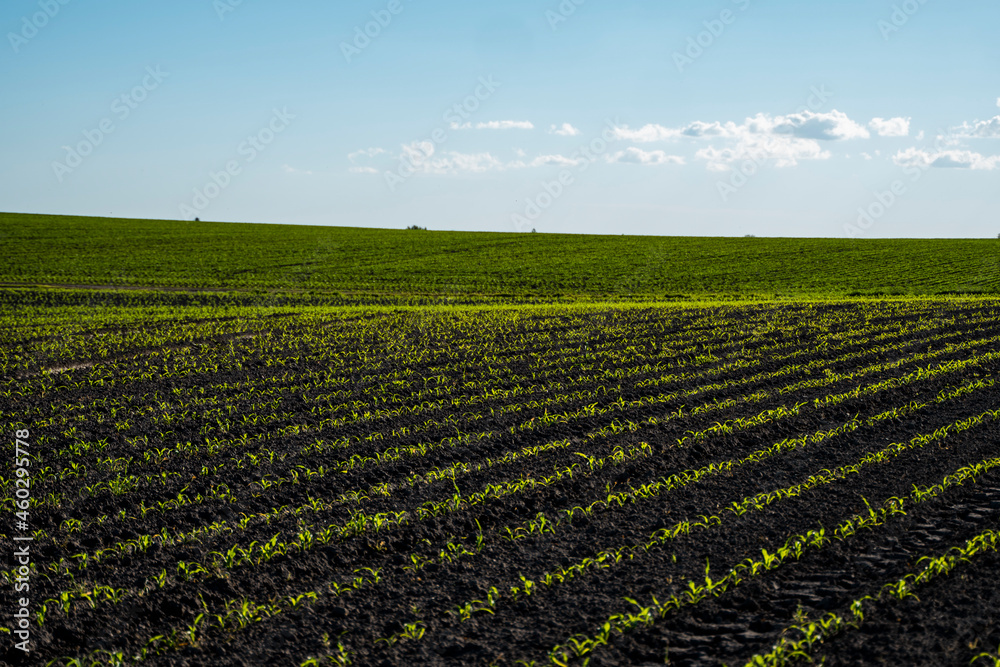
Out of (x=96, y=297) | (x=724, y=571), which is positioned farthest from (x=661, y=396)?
(x=96, y=297)

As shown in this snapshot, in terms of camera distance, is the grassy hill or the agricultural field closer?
the agricultural field

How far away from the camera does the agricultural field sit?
5.27m

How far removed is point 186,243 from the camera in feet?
181

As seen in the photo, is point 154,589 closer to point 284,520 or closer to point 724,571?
point 284,520

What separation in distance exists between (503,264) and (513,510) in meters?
37.6

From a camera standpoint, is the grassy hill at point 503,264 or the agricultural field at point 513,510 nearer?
the agricultural field at point 513,510

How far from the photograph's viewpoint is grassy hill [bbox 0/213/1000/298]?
118 feet

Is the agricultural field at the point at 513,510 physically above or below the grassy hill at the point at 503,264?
below

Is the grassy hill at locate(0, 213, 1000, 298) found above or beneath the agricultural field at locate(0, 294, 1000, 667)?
above

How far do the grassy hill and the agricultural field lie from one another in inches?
840

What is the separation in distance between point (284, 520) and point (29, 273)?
131ft

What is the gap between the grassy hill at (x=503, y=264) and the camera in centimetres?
3584

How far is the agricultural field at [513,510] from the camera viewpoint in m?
5.27

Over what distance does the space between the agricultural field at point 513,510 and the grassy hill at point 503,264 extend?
21.3 meters
